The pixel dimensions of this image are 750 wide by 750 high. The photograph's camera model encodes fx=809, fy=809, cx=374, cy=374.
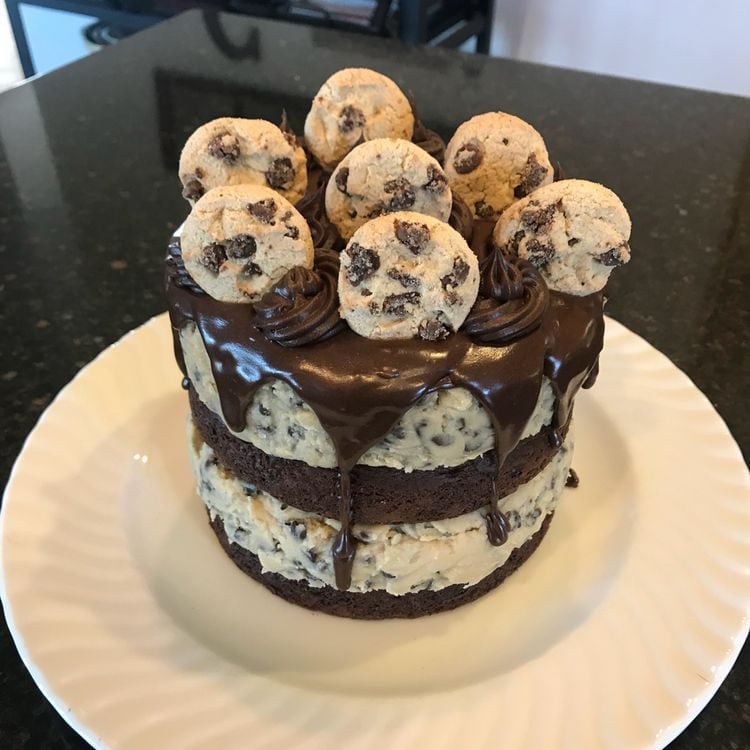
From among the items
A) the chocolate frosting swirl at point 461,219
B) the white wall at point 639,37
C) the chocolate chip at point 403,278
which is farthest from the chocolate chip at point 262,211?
the white wall at point 639,37

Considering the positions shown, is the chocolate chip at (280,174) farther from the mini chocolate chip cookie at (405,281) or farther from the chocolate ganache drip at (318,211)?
the mini chocolate chip cookie at (405,281)

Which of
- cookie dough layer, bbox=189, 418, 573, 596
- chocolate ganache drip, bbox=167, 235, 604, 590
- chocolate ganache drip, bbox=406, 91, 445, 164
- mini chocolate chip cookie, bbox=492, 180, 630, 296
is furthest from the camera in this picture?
chocolate ganache drip, bbox=406, 91, 445, 164

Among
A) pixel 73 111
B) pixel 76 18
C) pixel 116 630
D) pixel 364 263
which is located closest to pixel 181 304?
pixel 364 263

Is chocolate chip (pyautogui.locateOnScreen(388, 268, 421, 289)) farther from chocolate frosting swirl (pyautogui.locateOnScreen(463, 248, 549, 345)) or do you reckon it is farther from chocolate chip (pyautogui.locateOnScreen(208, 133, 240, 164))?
chocolate chip (pyautogui.locateOnScreen(208, 133, 240, 164))

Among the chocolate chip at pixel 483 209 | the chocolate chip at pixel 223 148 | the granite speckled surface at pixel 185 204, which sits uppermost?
the chocolate chip at pixel 223 148

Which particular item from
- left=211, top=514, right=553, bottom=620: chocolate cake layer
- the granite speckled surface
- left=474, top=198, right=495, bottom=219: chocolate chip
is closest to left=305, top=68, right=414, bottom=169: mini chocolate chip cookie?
left=474, top=198, right=495, bottom=219: chocolate chip

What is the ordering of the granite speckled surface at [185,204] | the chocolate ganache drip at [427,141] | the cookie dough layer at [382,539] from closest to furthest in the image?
the cookie dough layer at [382,539] < the chocolate ganache drip at [427,141] < the granite speckled surface at [185,204]
